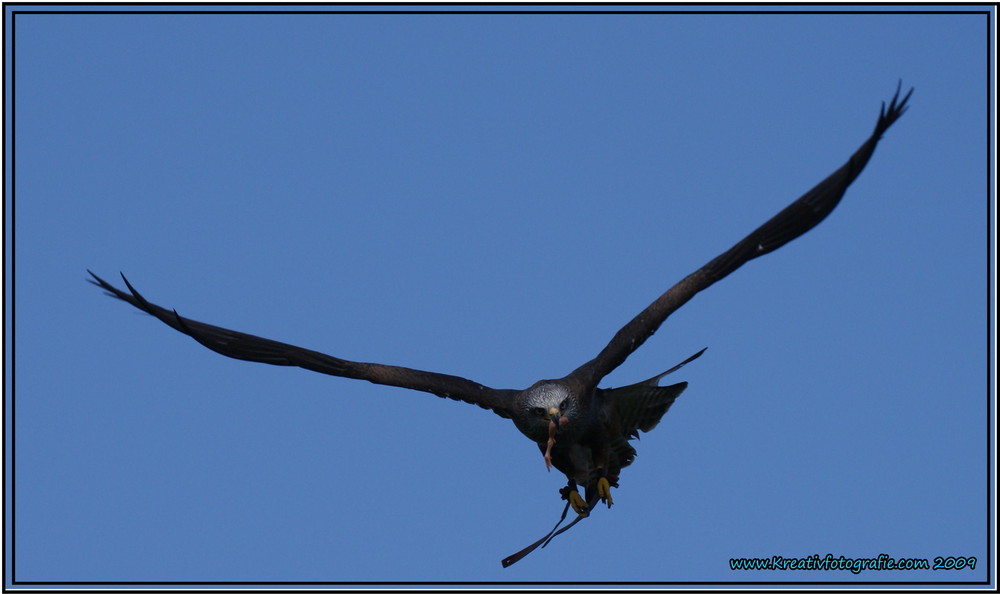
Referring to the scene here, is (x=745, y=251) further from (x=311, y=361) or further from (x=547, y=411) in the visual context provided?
(x=311, y=361)

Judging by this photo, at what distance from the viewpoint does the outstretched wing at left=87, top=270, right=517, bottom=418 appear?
12.0 metres

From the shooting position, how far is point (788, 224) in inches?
420

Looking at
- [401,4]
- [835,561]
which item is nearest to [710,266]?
[835,561]

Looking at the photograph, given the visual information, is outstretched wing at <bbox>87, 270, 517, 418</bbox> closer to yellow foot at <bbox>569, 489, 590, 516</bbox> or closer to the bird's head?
the bird's head

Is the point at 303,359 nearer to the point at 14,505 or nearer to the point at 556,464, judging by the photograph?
the point at 556,464

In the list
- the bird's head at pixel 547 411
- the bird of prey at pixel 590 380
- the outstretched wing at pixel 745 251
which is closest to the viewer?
the outstretched wing at pixel 745 251

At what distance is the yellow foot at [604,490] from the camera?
39.3 ft

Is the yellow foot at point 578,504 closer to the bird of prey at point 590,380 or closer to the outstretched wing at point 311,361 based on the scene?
the bird of prey at point 590,380

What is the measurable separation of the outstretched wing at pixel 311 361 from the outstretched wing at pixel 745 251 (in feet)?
3.14

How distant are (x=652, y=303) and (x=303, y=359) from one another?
11.9ft

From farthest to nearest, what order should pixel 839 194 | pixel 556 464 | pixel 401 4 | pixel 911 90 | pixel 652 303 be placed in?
1. pixel 401 4
2. pixel 556 464
3. pixel 652 303
4. pixel 839 194
5. pixel 911 90

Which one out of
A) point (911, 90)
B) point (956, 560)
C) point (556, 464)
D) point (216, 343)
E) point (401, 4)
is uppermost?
point (401, 4)

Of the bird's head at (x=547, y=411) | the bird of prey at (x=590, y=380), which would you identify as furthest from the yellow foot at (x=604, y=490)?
the bird's head at (x=547, y=411)

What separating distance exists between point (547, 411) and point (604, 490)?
1232mm
